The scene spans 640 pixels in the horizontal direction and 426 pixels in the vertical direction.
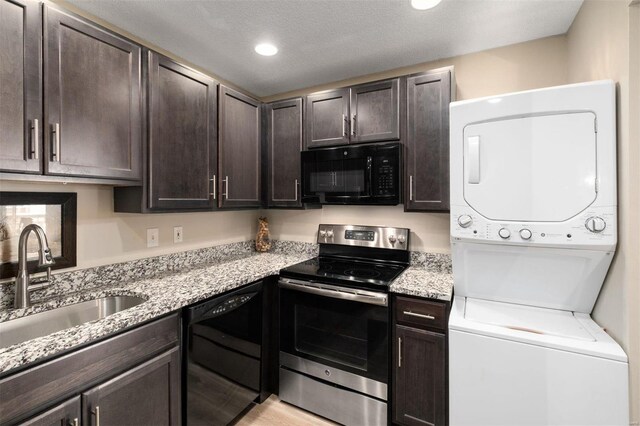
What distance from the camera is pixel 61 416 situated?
3.48ft

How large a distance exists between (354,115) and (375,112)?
155 millimetres

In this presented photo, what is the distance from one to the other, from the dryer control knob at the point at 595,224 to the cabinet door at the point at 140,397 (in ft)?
6.35

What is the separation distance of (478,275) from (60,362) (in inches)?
73.0

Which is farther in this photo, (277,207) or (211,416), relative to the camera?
(277,207)

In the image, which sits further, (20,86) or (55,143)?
(55,143)

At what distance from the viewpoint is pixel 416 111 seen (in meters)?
1.98

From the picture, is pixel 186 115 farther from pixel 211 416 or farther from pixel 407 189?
pixel 211 416

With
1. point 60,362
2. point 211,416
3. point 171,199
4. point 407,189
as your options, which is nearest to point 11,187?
point 171,199

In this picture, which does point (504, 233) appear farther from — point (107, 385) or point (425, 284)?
point (107, 385)

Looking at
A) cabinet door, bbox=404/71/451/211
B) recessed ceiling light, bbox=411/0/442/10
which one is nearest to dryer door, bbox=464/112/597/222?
cabinet door, bbox=404/71/451/211

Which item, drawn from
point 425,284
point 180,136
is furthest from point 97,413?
point 425,284

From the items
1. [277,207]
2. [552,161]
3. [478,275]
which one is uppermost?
[552,161]

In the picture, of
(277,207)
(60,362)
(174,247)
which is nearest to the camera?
(60,362)

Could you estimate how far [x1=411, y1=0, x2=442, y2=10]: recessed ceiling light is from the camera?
5.09 feet
